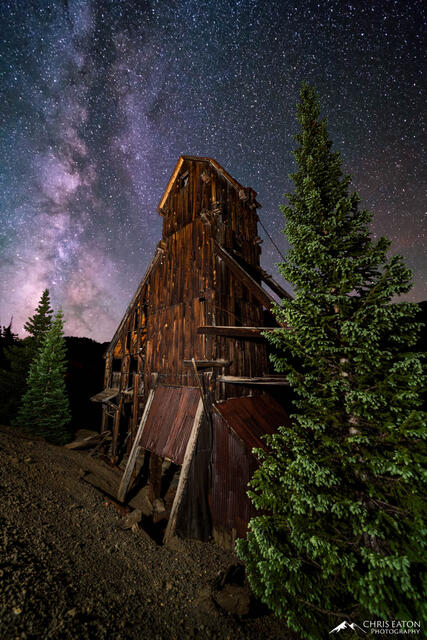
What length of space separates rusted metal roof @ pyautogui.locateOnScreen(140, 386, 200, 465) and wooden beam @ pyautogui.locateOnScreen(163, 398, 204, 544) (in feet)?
1.34

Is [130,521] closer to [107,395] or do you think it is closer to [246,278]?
[246,278]

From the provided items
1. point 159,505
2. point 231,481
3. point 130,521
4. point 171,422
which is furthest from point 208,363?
point 159,505

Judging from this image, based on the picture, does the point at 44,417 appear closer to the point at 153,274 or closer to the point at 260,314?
the point at 153,274

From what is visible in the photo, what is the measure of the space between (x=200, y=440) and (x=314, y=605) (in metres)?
4.50

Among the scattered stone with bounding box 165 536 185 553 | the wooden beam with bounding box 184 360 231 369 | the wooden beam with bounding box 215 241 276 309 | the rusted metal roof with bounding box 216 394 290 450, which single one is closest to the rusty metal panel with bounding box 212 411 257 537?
the rusted metal roof with bounding box 216 394 290 450

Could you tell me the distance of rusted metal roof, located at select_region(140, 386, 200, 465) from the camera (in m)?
7.87

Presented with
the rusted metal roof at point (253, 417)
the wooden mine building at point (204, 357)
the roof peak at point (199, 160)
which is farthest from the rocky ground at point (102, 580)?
the roof peak at point (199, 160)

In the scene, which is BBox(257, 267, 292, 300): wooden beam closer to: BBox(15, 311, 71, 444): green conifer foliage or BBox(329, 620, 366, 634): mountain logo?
BBox(329, 620, 366, 634): mountain logo

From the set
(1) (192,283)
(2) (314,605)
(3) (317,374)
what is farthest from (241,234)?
(2) (314,605)

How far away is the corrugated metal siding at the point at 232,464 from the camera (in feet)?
21.6

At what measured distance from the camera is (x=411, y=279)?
3.63m

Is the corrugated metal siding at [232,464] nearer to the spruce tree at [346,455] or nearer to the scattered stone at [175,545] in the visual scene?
the scattered stone at [175,545]

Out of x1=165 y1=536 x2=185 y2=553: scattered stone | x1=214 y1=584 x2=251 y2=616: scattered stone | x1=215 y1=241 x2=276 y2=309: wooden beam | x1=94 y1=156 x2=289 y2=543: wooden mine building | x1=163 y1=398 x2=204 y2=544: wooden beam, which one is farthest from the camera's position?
x1=215 y1=241 x2=276 y2=309: wooden beam

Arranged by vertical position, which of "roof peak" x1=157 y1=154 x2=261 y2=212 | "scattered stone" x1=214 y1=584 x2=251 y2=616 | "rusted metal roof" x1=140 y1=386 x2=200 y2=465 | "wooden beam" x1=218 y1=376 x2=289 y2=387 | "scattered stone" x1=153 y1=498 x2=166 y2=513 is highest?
"roof peak" x1=157 y1=154 x2=261 y2=212
